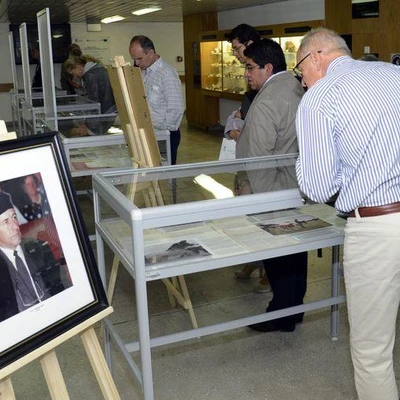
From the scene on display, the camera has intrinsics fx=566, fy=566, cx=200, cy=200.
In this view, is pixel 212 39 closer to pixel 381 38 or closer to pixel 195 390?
pixel 381 38

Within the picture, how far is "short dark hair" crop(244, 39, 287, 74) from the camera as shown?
3.25 metres

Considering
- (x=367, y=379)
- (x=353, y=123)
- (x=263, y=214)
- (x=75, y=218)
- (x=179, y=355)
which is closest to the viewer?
(x=75, y=218)

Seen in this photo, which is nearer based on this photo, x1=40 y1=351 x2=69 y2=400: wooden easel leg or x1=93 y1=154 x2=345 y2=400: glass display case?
x1=40 y1=351 x2=69 y2=400: wooden easel leg

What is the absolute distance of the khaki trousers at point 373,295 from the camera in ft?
6.50

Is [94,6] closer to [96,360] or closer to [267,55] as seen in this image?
[267,55]

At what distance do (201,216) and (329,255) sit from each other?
9.40 feet

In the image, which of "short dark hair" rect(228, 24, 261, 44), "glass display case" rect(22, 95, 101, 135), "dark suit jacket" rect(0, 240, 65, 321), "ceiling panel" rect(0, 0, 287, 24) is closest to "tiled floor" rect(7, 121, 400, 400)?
"dark suit jacket" rect(0, 240, 65, 321)

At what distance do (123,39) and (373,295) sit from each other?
1522 cm

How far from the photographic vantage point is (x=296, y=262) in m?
3.30

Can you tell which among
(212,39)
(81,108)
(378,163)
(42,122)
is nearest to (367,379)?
(378,163)

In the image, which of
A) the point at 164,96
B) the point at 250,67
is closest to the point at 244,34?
the point at 250,67

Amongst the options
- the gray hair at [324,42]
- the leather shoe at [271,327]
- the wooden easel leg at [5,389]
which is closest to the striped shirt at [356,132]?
the gray hair at [324,42]

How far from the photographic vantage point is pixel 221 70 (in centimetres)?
1109

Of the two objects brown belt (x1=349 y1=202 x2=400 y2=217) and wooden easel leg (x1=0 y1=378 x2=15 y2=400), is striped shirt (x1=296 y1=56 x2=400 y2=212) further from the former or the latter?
wooden easel leg (x1=0 y1=378 x2=15 y2=400)
